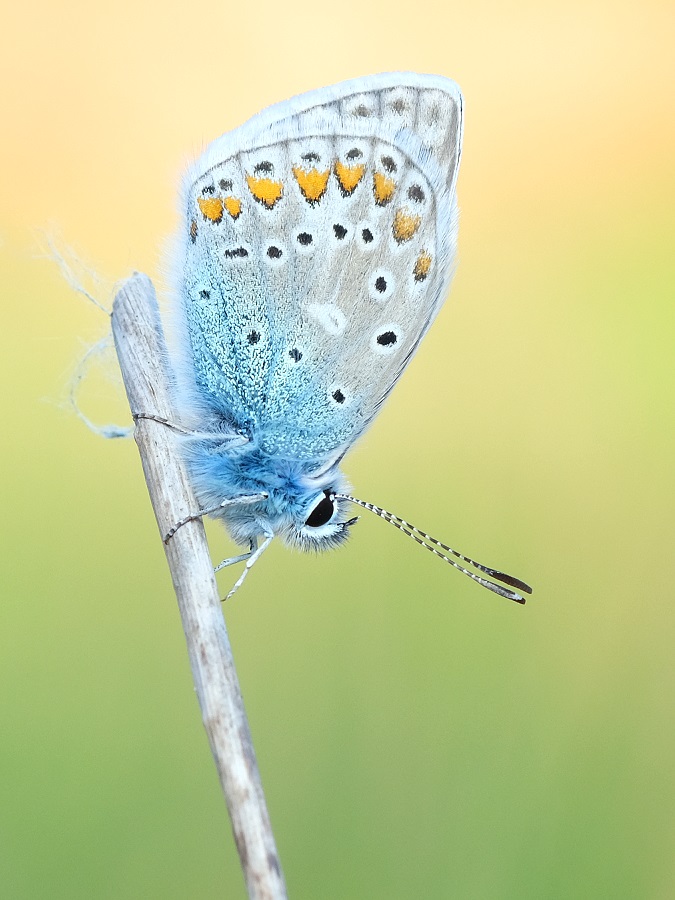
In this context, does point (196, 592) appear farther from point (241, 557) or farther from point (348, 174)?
point (348, 174)

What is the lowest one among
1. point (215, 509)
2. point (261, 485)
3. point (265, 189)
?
point (215, 509)

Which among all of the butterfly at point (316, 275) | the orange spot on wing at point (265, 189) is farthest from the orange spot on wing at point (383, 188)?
the orange spot on wing at point (265, 189)

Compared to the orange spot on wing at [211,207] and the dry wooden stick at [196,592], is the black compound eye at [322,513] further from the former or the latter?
the orange spot on wing at [211,207]

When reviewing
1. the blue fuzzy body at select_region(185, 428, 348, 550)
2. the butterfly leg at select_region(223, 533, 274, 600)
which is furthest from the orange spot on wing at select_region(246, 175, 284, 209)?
the butterfly leg at select_region(223, 533, 274, 600)

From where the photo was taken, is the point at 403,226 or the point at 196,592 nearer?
the point at 196,592

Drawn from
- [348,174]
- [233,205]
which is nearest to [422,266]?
[348,174]

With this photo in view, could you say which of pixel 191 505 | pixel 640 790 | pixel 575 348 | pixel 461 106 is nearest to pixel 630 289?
pixel 575 348
